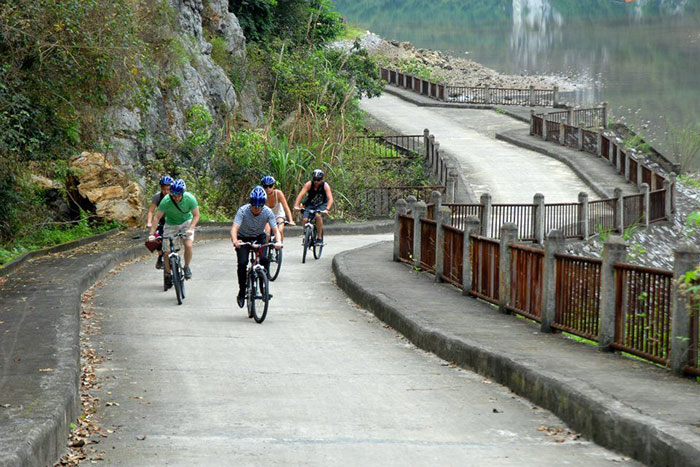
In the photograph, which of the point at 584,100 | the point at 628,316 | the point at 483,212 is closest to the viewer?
the point at 628,316

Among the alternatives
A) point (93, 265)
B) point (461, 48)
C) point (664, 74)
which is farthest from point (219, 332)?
point (461, 48)

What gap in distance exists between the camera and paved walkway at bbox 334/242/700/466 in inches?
303

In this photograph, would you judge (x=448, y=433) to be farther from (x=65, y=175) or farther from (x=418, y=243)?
(x=65, y=175)

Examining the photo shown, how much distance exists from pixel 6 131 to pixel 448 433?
11361 mm

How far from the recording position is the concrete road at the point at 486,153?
38562mm

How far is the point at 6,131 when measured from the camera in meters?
17.5

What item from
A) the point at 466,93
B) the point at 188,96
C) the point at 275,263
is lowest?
the point at 275,263

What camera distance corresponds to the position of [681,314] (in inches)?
384

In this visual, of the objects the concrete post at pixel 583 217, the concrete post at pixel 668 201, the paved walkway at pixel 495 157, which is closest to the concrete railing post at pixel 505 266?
the concrete post at pixel 583 217

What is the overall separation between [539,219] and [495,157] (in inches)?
666

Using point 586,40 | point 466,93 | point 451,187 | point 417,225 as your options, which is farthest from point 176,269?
point 586,40

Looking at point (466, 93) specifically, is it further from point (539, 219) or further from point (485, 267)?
point (485, 267)

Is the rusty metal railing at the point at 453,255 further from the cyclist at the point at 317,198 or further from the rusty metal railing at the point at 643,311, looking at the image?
the rusty metal railing at the point at 643,311

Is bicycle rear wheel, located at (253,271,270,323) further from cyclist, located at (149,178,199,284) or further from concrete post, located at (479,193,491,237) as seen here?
concrete post, located at (479,193,491,237)
